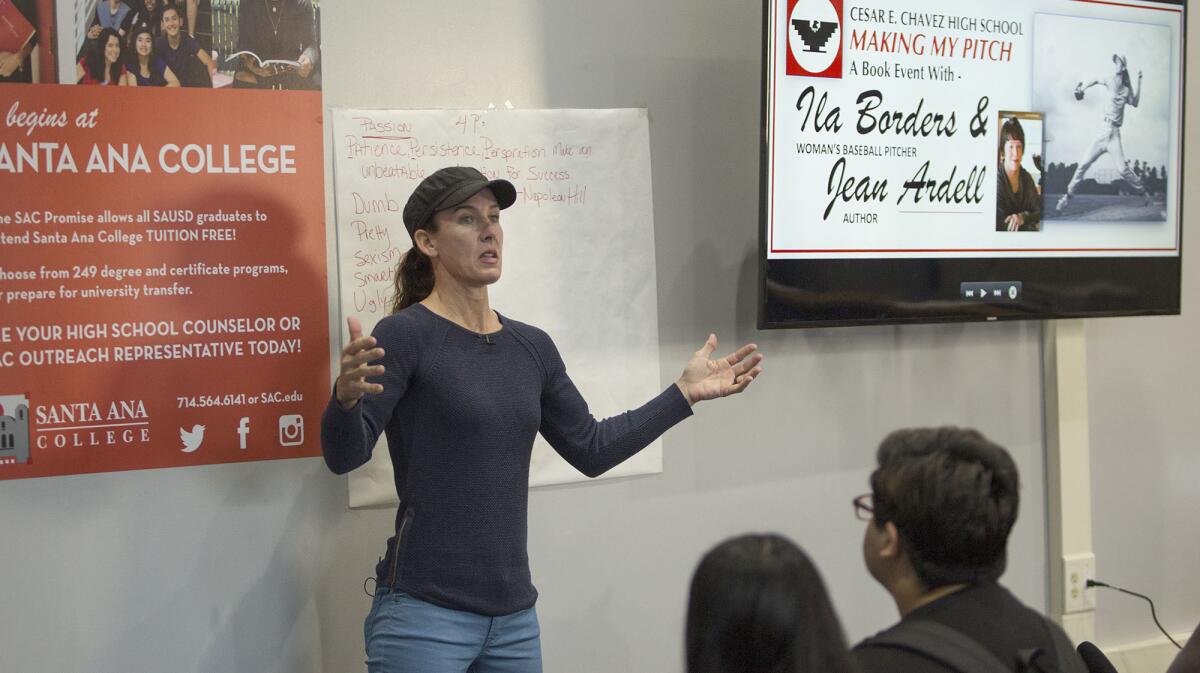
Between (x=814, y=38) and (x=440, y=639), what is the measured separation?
1629 millimetres

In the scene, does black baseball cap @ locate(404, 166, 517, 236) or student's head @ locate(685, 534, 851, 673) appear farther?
black baseball cap @ locate(404, 166, 517, 236)

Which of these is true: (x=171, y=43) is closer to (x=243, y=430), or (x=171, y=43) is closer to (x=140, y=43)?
(x=140, y=43)

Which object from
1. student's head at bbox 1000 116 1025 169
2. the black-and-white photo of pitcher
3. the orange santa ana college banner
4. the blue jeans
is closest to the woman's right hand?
the blue jeans

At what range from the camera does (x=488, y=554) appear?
191 centimetres

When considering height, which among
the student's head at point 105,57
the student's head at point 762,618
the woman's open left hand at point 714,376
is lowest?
the student's head at point 762,618

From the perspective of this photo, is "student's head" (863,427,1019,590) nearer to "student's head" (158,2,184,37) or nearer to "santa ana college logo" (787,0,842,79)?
"santa ana college logo" (787,0,842,79)

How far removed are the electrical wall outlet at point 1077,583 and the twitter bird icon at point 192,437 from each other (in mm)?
2401

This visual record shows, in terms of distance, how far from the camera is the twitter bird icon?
87.3 inches

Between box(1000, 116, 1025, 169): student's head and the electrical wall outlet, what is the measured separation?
1.18 metres

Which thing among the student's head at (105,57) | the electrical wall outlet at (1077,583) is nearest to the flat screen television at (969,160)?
the electrical wall outlet at (1077,583)

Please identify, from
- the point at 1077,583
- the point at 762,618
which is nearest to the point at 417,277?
the point at 762,618

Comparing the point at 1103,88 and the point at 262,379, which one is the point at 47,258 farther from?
the point at 1103,88

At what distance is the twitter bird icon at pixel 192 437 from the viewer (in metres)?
2.22

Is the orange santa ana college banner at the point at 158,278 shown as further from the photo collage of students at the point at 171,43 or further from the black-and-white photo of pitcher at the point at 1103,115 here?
the black-and-white photo of pitcher at the point at 1103,115
